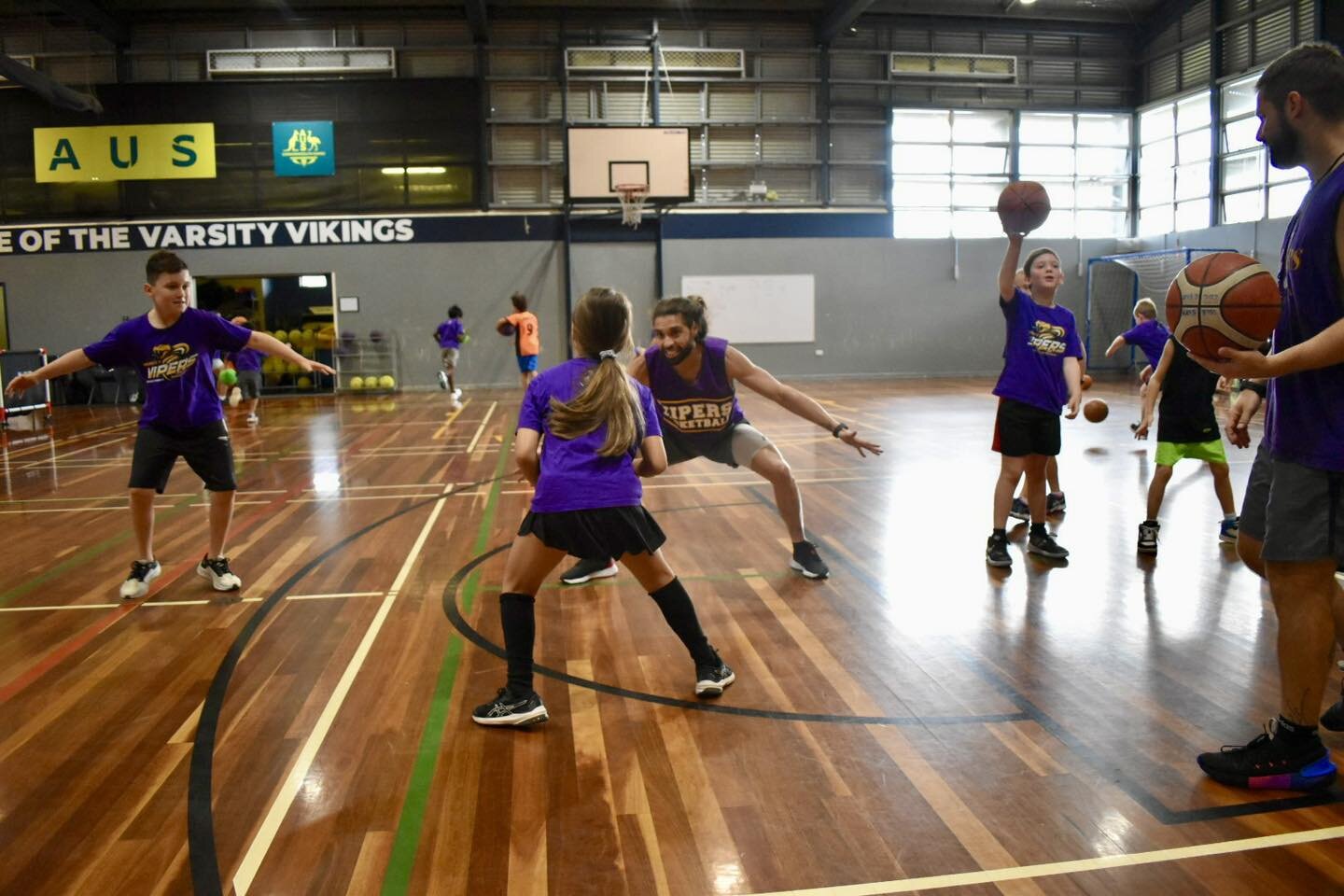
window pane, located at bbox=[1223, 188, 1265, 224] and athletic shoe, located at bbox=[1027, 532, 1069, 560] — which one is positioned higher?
window pane, located at bbox=[1223, 188, 1265, 224]

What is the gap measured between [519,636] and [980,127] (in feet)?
66.7

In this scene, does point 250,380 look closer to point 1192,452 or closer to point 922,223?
point 1192,452

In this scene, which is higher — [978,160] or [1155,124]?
[1155,124]

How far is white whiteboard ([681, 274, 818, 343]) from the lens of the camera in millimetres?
20469

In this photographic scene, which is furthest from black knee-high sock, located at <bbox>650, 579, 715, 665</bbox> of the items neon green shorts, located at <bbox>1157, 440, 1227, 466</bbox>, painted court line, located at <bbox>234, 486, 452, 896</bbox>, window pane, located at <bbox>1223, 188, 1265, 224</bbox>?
window pane, located at <bbox>1223, 188, 1265, 224</bbox>

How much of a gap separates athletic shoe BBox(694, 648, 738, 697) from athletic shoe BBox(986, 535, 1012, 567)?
2.18 metres

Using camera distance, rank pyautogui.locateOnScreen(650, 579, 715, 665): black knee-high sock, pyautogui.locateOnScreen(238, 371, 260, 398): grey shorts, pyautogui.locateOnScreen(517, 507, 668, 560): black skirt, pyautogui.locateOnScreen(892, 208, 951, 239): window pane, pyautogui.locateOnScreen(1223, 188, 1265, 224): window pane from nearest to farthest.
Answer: pyautogui.locateOnScreen(517, 507, 668, 560): black skirt
pyautogui.locateOnScreen(650, 579, 715, 665): black knee-high sock
pyautogui.locateOnScreen(238, 371, 260, 398): grey shorts
pyautogui.locateOnScreen(1223, 188, 1265, 224): window pane
pyautogui.locateOnScreen(892, 208, 951, 239): window pane

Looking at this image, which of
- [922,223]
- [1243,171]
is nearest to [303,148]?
[922,223]

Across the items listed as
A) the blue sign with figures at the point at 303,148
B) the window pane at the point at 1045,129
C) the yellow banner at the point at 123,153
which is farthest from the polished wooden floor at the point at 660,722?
the window pane at the point at 1045,129

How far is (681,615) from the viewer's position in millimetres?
3369

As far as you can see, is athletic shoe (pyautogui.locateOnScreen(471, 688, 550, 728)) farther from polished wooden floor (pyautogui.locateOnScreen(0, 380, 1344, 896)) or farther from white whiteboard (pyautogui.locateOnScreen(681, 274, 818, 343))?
white whiteboard (pyautogui.locateOnScreen(681, 274, 818, 343))

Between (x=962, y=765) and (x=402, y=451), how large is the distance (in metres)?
8.49

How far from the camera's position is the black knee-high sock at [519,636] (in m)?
3.19

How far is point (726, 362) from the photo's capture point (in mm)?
4879
